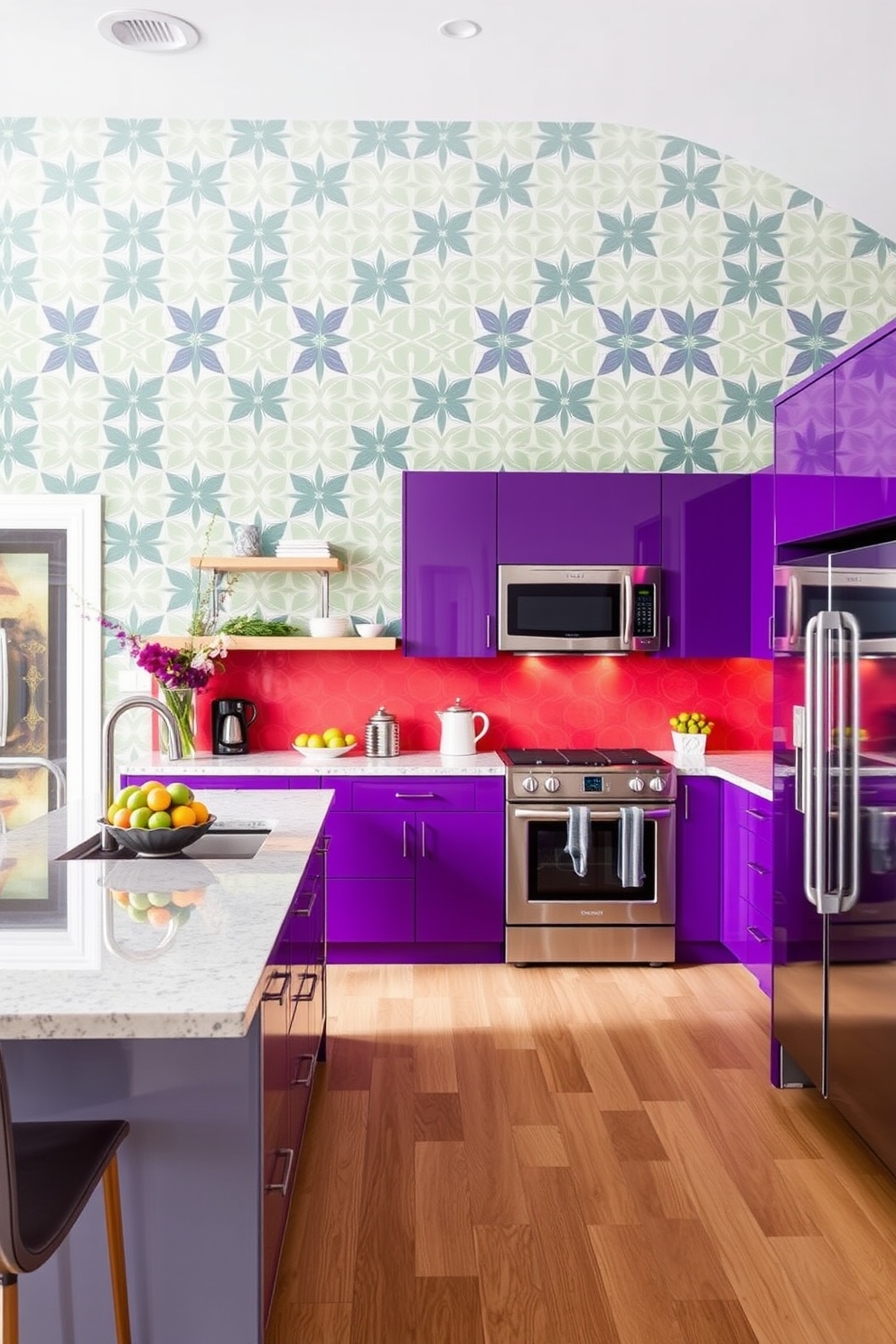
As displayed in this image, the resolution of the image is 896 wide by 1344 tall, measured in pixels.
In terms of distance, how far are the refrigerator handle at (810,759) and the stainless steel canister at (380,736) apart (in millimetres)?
2327

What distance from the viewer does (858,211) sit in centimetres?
517

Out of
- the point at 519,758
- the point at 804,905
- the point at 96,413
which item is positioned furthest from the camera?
the point at 96,413

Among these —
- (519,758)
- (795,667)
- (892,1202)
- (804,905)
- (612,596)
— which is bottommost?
(892,1202)

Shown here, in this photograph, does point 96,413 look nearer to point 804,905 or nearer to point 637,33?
point 637,33

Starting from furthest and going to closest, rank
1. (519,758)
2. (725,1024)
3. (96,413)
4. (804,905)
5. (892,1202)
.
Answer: (96,413) < (519,758) < (725,1024) < (804,905) < (892,1202)

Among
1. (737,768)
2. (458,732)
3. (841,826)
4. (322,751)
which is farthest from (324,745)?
(841,826)

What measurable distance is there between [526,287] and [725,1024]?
3576 mm

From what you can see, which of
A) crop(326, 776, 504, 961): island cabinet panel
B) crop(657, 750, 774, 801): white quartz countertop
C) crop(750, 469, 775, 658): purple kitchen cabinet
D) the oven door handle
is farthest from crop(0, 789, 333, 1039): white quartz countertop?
crop(750, 469, 775, 658): purple kitchen cabinet

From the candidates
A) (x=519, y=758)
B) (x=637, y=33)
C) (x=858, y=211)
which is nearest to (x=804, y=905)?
(x=519, y=758)

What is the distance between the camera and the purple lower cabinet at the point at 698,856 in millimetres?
4648

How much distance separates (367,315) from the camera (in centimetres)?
520

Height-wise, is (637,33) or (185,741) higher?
(637,33)

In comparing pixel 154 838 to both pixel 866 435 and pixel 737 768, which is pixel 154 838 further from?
pixel 737 768

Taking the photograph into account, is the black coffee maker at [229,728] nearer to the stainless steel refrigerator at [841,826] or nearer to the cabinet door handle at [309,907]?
the cabinet door handle at [309,907]
